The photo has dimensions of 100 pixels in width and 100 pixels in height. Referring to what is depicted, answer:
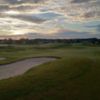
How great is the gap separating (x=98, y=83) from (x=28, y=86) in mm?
4610

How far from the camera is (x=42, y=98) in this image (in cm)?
1616

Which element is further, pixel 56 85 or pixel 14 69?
pixel 14 69

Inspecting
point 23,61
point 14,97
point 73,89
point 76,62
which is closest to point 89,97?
point 73,89

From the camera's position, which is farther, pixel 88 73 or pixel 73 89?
pixel 88 73

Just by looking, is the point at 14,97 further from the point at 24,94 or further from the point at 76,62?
the point at 76,62

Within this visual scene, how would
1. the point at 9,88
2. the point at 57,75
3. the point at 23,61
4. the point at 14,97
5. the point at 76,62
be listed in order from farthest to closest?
the point at 23,61 → the point at 76,62 → the point at 57,75 → the point at 9,88 → the point at 14,97

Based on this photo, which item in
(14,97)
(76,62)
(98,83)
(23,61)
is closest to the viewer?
(14,97)

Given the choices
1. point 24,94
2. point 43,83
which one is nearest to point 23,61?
point 43,83

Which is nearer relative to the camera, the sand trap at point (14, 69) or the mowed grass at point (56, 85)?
the mowed grass at point (56, 85)

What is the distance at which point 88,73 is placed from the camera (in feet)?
71.9

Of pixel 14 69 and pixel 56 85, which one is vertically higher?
pixel 14 69

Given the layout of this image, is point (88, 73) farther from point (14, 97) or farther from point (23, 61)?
point (23, 61)

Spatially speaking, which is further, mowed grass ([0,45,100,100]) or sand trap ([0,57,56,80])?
sand trap ([0,57,56,80])

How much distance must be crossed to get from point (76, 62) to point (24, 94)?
9.90 metres
